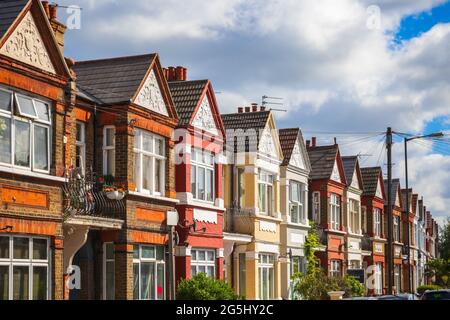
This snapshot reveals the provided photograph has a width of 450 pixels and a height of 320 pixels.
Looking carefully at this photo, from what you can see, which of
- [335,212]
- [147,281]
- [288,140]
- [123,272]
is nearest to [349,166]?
[335,212]

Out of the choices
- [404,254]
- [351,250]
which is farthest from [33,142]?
[404,254]

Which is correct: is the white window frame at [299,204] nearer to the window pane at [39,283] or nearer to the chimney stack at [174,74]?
the chimney stack at [174,74]

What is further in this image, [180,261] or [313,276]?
[313,276]

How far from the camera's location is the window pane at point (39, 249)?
70.3 ft

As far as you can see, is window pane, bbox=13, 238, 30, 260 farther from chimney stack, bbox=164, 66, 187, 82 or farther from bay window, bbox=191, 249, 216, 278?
chimney stack, bbox=164, 66, 187, 82

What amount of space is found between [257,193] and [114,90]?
10896 millimetres

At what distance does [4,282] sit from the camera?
20266 mm

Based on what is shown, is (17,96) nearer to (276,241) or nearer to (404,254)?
(276,241)

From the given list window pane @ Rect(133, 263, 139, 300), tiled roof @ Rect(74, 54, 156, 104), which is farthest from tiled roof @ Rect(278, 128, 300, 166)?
window pane @ Rect(133, 263, 139, 300)

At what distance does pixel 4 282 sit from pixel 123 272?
18.3ft

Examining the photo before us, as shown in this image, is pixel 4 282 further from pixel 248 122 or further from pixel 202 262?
pixel 248 122

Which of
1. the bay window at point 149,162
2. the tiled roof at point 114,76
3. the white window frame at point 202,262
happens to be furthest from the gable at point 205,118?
the white window frame at point 202,262

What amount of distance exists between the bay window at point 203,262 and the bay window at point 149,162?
342 cm

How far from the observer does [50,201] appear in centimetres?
2167
